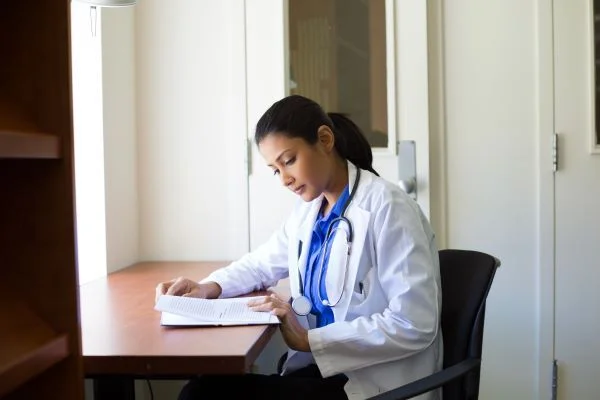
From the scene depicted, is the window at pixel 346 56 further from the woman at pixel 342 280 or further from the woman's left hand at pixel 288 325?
the woman's left hand at pixel 288 325

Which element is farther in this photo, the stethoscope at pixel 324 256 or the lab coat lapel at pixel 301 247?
the lab coat lapel at pixel 301 247

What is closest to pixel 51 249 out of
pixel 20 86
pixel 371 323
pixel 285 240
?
pixel 20 86

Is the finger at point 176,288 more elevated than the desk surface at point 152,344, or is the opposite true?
the finger at point 176,288

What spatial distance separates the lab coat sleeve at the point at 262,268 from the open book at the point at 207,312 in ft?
0.61

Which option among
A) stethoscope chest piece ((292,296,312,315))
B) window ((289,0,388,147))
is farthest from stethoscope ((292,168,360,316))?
window ((289,0,388,147))

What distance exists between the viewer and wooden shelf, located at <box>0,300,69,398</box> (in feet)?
2.39

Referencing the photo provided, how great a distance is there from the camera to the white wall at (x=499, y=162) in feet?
7.10

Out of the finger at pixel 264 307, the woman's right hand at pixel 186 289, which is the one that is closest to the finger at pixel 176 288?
the woman's right hand at pixel 186 289

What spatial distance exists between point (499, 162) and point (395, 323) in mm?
1084

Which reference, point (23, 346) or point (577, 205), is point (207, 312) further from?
point (577, 205)

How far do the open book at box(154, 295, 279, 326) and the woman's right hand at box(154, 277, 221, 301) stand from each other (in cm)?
6

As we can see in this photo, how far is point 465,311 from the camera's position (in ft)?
4.50

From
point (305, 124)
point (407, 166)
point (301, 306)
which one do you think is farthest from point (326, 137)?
point (407, 166)

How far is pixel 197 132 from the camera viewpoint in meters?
2.34
